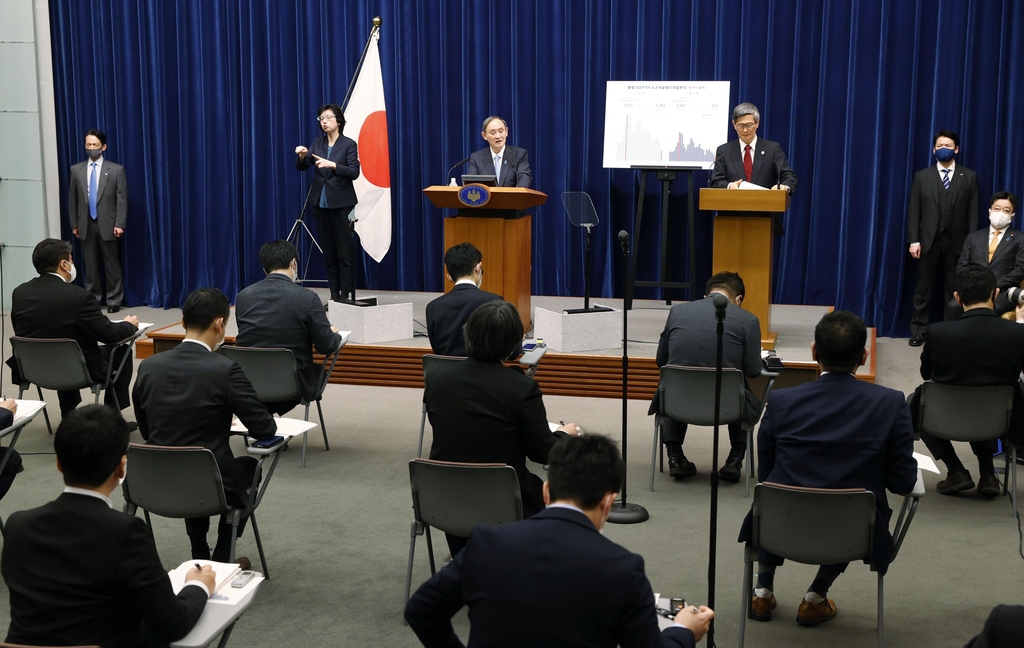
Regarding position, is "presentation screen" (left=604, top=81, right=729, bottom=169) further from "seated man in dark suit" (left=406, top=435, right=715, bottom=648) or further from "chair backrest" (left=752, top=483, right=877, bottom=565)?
"seated man in dark suit" (left=406, top=435, right=715, bottom=648)

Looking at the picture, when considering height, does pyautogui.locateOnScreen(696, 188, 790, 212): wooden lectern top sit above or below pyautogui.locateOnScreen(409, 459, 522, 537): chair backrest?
above

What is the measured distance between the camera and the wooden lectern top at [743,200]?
636cm

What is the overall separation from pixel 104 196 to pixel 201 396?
6713 mm

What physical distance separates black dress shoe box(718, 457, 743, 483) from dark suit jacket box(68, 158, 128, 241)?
6499 mm

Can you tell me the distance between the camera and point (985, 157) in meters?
8.31

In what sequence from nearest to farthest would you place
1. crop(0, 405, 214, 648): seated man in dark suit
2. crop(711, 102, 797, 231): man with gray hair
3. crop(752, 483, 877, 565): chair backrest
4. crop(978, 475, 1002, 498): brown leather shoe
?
crop(0, 405, 214, 648): seated man in dark suit, crop(752, 483, 877, 565): chair backrest, crop(978, 475, 1002, 498): brown leather shoe, crop(711, 102, 797, 231): man with gray hair

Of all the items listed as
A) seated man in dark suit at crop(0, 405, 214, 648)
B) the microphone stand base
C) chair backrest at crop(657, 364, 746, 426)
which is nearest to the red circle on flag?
chair backrest at crop(657, 364, 746, 426)

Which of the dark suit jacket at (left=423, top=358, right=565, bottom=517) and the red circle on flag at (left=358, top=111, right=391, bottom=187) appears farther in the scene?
the red circle on flag at (left=358, top=111, right=391, bottom=187)

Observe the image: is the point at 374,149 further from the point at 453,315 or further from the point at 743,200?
the point at 453,315

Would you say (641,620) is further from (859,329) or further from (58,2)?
(58,2)

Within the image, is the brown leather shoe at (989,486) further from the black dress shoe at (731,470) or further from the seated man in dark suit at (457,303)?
the seated man in dark suit at (457,303)

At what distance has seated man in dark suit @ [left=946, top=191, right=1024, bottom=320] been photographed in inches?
289

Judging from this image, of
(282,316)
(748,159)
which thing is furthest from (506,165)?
(282,316)

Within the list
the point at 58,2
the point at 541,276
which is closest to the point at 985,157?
the point at 541,276
